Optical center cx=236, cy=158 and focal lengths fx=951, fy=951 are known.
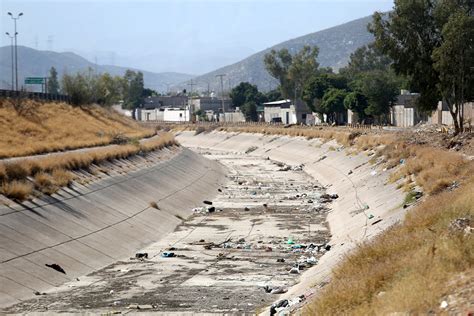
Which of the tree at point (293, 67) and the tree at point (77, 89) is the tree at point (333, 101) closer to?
the tree at point (293, 67)

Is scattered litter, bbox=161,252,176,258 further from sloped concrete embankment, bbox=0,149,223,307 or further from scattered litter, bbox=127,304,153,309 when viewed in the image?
scattered litter, bbox=127,304,153,309

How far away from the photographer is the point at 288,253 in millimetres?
38938

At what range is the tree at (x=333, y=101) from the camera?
152000 millimetres

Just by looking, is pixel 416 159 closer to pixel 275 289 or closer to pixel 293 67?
pixel 275 289

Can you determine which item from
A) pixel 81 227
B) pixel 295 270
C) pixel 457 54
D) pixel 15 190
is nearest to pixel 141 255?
pixel 81 227

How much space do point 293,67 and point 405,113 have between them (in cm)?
5758

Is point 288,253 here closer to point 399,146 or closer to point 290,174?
point 399,146

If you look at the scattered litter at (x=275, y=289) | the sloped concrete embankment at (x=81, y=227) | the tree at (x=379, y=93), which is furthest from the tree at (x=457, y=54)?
the tree at (x=379, y=93)

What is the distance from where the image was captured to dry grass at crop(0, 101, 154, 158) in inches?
2584

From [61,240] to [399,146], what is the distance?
32.5 m

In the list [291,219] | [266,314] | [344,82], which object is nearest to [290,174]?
[291,219]

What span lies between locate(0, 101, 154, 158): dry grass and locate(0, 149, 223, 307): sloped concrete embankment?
7670mm

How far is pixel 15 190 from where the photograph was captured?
41594mm

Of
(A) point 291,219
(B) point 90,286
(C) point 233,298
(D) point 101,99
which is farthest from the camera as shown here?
(D) point 101,99
